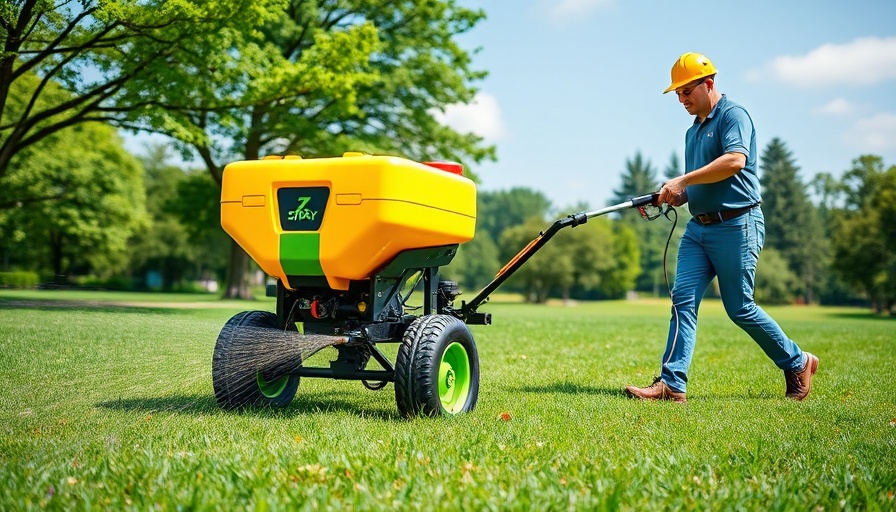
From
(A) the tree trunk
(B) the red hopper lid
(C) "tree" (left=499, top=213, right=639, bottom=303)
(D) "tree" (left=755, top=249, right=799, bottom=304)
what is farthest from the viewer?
(D) "tree" (left=755, top=249, right=799, bottom=304)

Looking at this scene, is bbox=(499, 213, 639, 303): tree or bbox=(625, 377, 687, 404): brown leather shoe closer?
bbox=(625, 377, 687, 404): brown leather shoe

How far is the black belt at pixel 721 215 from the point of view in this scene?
599 centimetres

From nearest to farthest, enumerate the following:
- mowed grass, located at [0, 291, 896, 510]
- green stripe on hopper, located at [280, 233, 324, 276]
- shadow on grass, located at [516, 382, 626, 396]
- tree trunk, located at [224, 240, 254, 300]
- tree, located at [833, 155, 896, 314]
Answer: mowed grass, located at [0, 291, 896, 510]
green stripe on hopper, located at [280, 233, 324, 276]
shadow on grass, located at [516, 382, 626, 396]
tree trunk, located at [224, 240, 254, 300]
tree, located at [833, 155, 896, 314]

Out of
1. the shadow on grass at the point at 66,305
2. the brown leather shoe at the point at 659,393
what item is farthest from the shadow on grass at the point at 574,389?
the shadow on grass at the point at 66,305

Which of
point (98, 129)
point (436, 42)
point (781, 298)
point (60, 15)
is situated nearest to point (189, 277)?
point (98, 129)

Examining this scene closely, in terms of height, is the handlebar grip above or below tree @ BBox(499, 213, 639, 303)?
below

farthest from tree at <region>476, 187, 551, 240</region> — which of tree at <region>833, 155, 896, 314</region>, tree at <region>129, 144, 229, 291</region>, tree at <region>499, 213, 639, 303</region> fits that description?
tree at <region>833, 155, 896, 314</region>

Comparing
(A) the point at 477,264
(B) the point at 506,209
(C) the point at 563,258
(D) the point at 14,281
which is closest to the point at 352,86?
(D) the point at 14,281

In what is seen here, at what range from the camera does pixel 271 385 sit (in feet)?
18.2

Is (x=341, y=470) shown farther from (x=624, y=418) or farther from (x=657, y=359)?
(x=657, y=359)

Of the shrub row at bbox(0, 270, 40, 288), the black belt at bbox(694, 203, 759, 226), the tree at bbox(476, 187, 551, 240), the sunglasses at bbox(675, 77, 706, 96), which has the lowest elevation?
the shrub row at bbox(0, 270, 40, 288)

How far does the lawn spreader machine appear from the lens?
15.4 ft

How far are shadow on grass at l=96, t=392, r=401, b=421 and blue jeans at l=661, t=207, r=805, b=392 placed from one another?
2.21 meters

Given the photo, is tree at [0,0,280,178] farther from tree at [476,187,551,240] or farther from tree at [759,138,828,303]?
tree at [476,187,551,240]
